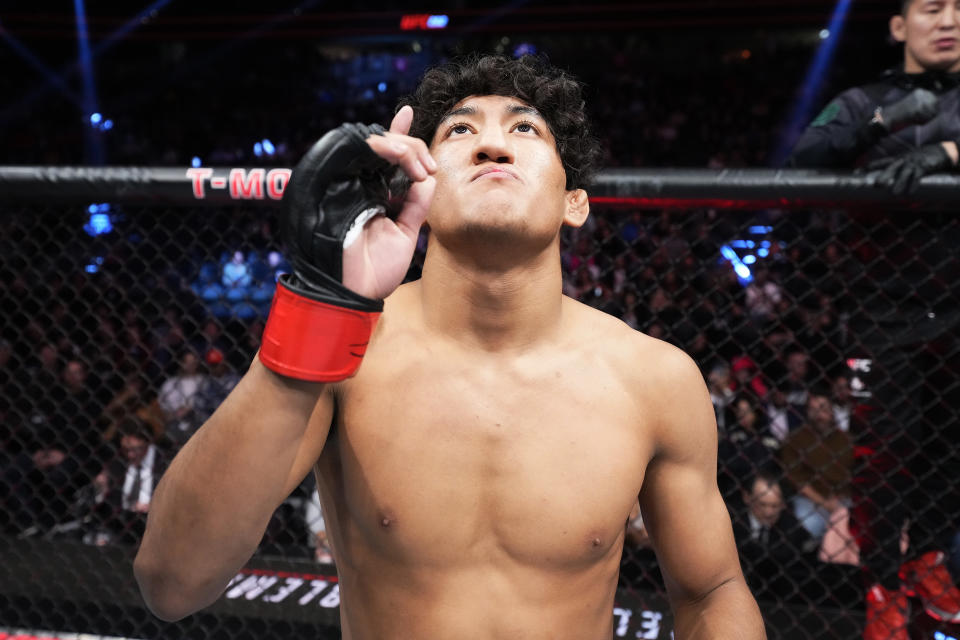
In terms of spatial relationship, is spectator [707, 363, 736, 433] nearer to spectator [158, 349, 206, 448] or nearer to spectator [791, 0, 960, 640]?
spectator [791, 0, 960, 640]

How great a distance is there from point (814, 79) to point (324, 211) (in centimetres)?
1153

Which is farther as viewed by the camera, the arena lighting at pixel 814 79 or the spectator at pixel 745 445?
the arena lighting at pixel 814 79

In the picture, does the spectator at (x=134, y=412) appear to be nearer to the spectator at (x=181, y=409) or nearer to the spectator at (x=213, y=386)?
the spectator at (x=181, y=409)

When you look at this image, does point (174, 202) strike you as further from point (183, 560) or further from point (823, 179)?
point (823, 179)

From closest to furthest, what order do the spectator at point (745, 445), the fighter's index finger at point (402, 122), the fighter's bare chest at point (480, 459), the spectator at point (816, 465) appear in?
1. the fighter's index finger at point (402, 122)
2. the fighter's bare chest at point (480, 459)
3. the spectator at point (745, 445)
4. the spectator at point (816, 465)

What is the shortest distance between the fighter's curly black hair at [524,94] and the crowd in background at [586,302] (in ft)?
2.30

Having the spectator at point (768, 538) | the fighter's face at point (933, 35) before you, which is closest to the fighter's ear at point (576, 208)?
the fighter's face at point (933, 35)

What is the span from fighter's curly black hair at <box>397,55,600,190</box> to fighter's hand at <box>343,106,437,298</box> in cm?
48

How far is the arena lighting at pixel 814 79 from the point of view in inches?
408

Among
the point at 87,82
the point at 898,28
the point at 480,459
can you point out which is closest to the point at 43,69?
the point at 87,82

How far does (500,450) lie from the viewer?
1.29 metres

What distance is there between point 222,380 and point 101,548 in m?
1.35

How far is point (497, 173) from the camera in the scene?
1.30 metres

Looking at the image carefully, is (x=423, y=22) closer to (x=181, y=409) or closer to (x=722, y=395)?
(x=181, y=409)
